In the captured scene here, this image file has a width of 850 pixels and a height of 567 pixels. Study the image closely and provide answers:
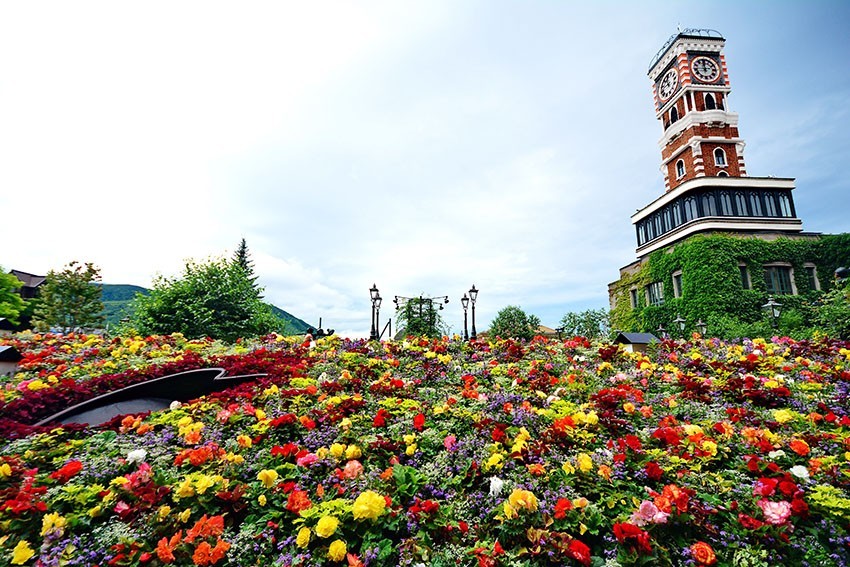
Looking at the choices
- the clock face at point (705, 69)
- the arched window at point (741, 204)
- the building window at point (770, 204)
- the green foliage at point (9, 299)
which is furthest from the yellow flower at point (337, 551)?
the green foliage at point (9, 299)

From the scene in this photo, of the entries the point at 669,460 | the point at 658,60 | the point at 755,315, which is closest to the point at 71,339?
the point at 669,460

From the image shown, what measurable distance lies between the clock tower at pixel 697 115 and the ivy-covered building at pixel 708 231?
7cm

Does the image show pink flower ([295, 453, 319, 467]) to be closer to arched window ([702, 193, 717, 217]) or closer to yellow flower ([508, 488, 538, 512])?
yellow flower ([508, 488, 538, 512])

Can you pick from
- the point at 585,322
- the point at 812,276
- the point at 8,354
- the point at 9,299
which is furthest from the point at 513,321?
the point at 9,299

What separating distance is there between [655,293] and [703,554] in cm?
2685

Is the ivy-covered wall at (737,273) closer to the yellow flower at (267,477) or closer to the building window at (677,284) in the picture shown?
the building window at (677,284)

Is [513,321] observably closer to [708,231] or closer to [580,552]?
[708,231]

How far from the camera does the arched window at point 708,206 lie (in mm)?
24688

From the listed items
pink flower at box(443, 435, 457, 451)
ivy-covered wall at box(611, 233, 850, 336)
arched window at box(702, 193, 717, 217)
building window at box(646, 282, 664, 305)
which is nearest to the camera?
pink flower at box(443, 435, 457, 451)

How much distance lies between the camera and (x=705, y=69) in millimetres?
29422

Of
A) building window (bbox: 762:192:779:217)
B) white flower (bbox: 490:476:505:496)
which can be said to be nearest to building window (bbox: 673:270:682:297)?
building window (bbox: 762:192:779:217)

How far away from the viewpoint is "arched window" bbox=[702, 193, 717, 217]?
2469 centimetres

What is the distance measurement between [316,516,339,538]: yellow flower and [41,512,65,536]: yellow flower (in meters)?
1.52

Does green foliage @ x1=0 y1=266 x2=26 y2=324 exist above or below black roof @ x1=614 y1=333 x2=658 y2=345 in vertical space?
above
